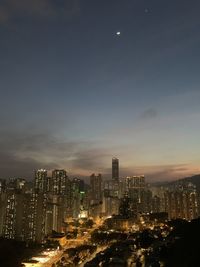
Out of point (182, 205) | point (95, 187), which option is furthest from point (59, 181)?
point (182, 205)

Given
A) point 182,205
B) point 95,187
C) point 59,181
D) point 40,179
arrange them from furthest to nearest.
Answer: point 95,187 → point 59,181 → point 40,179 → point 182,205

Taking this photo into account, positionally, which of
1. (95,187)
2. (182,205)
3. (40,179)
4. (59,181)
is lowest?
(182,205)

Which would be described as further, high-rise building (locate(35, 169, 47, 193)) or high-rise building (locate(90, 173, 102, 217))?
high-rise building (locate(90, 173, 102, 217))

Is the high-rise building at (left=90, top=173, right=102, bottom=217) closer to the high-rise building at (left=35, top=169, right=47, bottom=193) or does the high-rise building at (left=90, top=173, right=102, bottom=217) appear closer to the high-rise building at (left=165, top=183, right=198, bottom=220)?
the high-rise building at (left=35, top=169, right=47, bottom=193)

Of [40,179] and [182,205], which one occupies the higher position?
[40,179]

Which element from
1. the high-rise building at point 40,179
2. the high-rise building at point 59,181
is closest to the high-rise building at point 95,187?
the high-rise building at point 59,181

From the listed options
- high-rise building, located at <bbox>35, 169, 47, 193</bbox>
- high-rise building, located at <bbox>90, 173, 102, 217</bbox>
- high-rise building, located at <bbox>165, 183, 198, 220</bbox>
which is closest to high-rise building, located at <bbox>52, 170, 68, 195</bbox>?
high-rise building, located at <bbox>35, 169, 47, 193</bbox>

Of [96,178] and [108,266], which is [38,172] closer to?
[96,178]

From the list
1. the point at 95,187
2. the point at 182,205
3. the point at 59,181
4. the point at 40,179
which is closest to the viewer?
the point at 182,205

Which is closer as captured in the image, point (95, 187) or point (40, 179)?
point (40, 179)

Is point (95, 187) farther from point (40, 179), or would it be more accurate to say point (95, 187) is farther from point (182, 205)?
point (182, 205)

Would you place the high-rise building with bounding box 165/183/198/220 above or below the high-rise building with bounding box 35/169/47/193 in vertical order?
below
